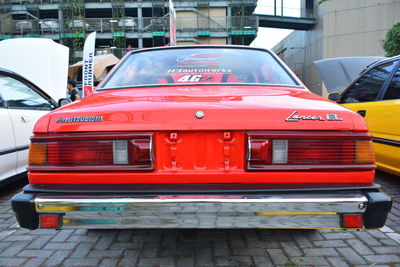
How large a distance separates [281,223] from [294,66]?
3445 cm

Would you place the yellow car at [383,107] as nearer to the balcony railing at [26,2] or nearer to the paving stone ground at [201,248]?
the paving stone ground at [201,248]

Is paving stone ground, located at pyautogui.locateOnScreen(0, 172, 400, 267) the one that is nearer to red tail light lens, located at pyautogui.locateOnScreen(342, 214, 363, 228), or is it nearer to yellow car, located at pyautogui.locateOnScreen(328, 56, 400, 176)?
red tail light lens, located at pyautogui.locateOnScreen(342, 214, 363, 228)

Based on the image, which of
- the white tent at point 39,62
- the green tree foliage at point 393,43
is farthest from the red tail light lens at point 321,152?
the green tree foliage at point 393,43

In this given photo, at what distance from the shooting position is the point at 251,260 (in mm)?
2199

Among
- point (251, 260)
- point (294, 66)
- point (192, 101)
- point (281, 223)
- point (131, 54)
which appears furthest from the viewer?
point (294, 66)

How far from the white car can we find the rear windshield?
172 centimetres

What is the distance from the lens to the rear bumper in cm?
162

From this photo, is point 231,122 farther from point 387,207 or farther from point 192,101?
point 387,207

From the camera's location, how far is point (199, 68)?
105 inches

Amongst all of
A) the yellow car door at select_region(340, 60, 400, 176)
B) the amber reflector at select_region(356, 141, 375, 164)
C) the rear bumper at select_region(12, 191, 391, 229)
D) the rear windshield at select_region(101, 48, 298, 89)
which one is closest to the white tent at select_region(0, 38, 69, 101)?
the rear windshield at select_region(101, 48, 298, 89)

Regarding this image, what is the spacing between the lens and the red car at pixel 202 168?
1.64 m

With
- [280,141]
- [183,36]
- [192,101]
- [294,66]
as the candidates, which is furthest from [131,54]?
[294,66]

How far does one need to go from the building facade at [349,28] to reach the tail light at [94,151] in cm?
2352

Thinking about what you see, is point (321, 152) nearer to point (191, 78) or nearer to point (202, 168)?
point (202, 168)
